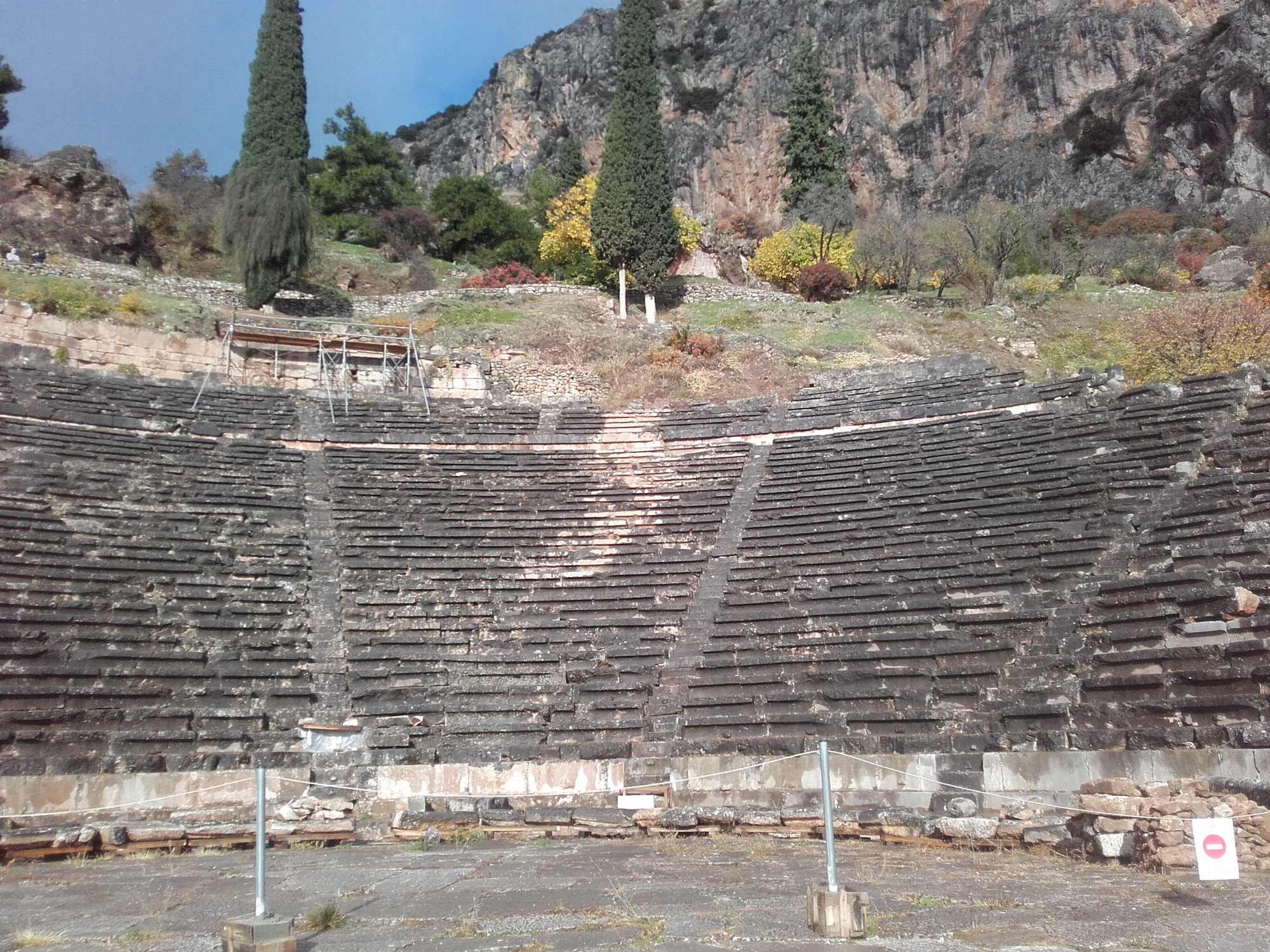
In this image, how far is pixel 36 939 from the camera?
5.22m

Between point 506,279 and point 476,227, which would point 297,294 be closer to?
point 506,279

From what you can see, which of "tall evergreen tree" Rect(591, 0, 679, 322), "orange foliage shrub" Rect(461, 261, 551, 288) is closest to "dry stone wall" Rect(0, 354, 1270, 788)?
"tall evergreen tree" Rect(591, 0, 679, 322)

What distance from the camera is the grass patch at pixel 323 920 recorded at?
5531 millimetres

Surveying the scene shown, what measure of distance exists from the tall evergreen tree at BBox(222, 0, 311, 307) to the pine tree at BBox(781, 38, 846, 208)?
22.6 m

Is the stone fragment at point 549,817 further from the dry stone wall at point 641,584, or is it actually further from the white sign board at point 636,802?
the dry stone wall at point 641,584

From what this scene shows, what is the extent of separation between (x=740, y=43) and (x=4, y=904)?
8449cm

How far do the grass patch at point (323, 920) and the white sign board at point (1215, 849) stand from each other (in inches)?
230

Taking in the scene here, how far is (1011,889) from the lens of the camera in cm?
636

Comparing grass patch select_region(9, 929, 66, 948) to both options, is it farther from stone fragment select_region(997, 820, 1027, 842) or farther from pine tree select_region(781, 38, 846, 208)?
pine tree select_region(781, 38, 846, 208)

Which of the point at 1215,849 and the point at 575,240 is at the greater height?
the point at 575,240

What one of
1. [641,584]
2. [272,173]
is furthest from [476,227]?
[641,584]

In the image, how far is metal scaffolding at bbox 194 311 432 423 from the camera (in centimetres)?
2250

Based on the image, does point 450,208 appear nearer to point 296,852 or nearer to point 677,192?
point 677,192

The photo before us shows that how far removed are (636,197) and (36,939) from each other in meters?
29.1
